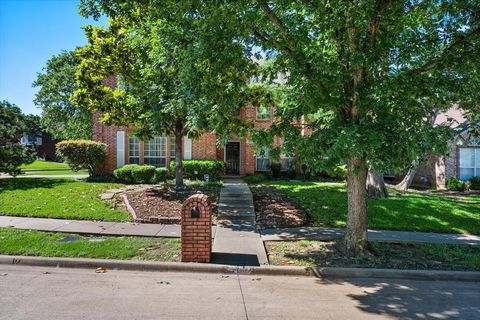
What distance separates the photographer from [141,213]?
10.5 meters

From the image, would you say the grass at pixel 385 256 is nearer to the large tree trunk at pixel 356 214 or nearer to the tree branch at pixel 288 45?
the large tree trunk at pixel 356 214

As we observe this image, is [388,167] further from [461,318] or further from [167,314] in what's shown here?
[167,314]

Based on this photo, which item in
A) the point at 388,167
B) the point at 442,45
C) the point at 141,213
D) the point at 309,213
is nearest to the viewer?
the point at 388,167

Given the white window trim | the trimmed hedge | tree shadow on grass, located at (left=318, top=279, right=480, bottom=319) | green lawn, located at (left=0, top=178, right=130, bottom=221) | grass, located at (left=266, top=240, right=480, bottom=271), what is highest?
the white window trim

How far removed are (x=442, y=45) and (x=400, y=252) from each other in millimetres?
4493

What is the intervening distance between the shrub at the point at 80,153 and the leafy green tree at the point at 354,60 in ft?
39.2

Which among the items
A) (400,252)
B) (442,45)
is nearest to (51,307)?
(400,252)

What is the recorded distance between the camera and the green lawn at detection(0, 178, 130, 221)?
10172 millimetres

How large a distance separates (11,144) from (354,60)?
16302mm

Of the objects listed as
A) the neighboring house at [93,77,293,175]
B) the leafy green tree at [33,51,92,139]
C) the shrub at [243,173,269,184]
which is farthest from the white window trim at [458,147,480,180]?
the leafy green tree at [33,51,92,139]

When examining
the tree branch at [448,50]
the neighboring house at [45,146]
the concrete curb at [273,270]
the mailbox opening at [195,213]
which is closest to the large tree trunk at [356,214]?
the concrete curb at [273,270]

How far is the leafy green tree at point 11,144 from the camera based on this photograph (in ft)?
53.6

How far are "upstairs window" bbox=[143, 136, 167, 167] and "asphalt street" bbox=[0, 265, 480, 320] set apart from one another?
15.0 m

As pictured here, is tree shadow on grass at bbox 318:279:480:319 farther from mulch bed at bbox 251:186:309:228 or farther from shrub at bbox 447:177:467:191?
shrub at bbox 447:177:467:191
